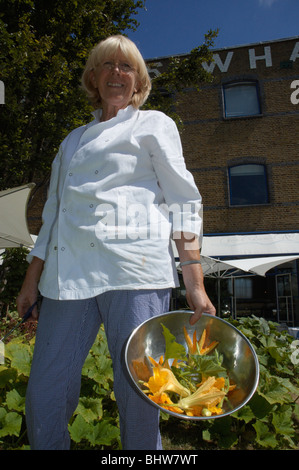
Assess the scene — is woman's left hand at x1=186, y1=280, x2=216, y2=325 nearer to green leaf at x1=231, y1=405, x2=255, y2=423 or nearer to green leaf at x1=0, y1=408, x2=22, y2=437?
green leaf at x1=0, y1=408, x2=22, y2=437

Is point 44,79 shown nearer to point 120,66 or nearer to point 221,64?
point 120,66

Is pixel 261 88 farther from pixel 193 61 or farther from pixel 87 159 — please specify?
pixel 87 159

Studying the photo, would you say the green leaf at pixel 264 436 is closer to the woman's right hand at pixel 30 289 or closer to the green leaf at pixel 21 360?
the green leaf at pixel 21 360

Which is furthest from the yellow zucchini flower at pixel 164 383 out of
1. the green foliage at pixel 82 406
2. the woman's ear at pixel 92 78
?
the woman's ear at pixel 92 78

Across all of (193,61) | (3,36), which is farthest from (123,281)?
(193,61)

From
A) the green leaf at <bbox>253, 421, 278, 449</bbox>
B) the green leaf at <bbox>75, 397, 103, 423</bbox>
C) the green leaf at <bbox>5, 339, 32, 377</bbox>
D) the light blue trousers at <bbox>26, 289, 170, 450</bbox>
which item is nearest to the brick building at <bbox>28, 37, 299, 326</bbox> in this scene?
the green leaf at <bbox>253, 421, 278, 449</bbox>

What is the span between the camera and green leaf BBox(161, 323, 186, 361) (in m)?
1.36

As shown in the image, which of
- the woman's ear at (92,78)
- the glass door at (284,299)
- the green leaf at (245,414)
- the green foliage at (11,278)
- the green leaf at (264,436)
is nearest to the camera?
the woman's ear at (92,78)

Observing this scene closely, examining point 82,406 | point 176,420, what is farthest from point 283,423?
point 82,406

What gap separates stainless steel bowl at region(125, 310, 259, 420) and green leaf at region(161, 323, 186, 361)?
28 millimetres

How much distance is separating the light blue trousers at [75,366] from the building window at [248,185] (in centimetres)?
1174

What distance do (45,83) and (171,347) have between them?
22.3ft

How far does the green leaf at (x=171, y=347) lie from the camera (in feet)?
4.47

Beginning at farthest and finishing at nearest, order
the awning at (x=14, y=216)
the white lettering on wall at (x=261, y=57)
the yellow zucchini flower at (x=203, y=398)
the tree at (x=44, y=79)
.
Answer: the white lettering on wall at (x=261, y=57), the tree at (x=44, y=79), the awning at (x=14, y=216), the yellow zucchini flower at (x=203, y=398)
